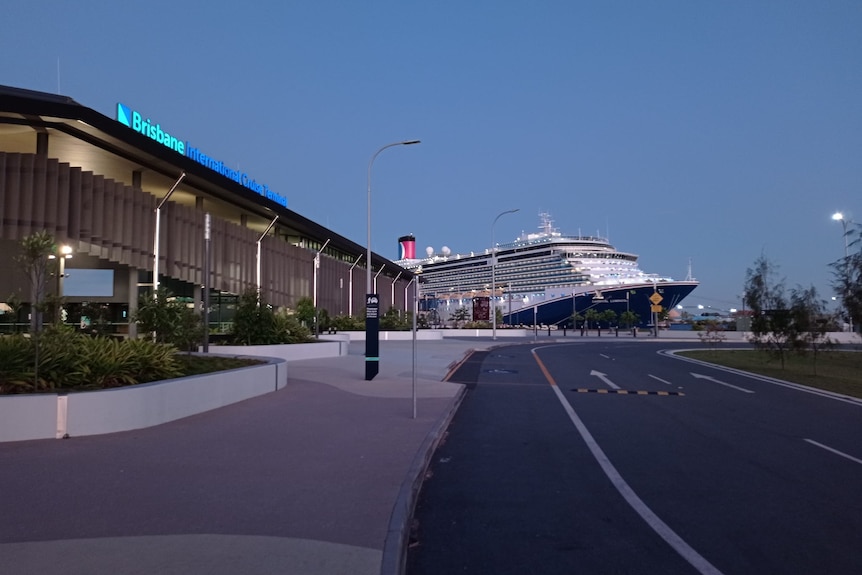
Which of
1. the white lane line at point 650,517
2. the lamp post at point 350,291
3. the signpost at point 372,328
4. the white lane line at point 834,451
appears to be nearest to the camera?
the white lane line at point 650,517

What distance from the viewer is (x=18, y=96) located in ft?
76.8

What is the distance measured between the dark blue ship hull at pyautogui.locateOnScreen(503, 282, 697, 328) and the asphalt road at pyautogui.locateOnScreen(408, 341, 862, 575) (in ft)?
209

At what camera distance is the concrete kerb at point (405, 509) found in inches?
188

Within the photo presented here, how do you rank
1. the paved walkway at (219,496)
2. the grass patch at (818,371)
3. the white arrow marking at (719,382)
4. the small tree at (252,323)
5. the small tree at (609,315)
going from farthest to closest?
the small tree at (609,315) → the small tree at (252,323) → the grass patch at (818,371) → the white arrow marking at (719,382) → the paved walkway at (219,496)

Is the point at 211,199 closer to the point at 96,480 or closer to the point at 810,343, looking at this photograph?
the point at 810,343

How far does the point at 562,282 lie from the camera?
81.4 metres

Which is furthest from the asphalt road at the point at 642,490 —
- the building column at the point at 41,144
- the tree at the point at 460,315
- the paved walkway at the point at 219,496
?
the tree at the point at 460,315

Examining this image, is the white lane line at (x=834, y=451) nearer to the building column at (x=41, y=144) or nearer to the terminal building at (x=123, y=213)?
the terminal building at (x=123, y=213)

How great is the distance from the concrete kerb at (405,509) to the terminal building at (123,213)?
9.76m

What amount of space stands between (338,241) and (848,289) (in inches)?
1610

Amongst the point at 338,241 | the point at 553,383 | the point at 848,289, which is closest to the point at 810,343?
the point at 848,289

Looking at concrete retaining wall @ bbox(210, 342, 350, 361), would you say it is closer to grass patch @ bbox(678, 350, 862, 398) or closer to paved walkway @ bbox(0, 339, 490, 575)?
paved walkway @ bbox(0, 339, 490, 575)

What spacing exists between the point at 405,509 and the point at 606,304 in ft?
260

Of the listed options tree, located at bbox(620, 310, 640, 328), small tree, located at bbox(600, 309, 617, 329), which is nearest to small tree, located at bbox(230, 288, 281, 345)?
tree, located at bbox(620, 310, 640, 328)
